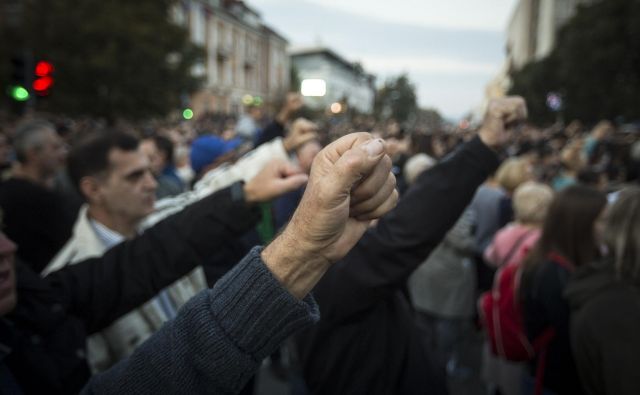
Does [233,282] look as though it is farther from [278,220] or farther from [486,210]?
[486,210]

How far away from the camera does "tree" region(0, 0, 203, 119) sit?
16891 millimetres

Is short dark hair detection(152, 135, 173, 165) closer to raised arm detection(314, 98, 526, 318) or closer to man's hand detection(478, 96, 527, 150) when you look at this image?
raised arm detection(314, 98, 526, 318)

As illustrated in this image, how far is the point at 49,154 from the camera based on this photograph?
3838 mm

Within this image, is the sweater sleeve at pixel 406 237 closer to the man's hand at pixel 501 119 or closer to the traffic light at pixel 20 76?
the man's hand at pixel 501 119

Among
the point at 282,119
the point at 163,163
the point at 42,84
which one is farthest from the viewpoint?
the point at 42,84

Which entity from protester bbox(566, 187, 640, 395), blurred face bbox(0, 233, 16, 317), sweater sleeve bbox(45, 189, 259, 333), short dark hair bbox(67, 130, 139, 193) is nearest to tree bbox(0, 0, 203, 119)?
short dark hair bbox(67, 130, 139, 193)

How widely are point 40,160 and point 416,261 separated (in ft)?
11.1

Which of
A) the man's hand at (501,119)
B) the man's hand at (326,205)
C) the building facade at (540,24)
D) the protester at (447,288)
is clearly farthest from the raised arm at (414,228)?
the building facade at (540,24)

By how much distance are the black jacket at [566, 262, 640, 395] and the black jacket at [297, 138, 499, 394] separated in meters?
0.55

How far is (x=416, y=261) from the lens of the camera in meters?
1.69

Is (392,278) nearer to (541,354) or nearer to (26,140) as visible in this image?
(541,354)

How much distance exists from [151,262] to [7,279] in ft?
1.69

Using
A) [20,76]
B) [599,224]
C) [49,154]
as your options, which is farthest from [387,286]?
[20,76]

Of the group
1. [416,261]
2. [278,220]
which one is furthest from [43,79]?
[416,261]
